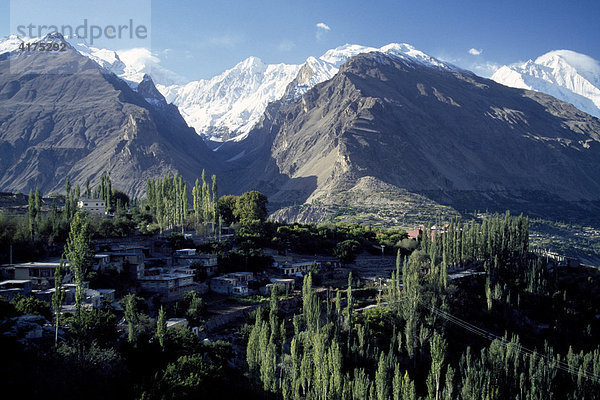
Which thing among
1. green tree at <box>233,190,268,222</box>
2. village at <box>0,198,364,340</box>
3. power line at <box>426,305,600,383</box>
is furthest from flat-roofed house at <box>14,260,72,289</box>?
green tree at <box>233,190,268,222</box>

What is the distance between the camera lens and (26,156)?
189 m

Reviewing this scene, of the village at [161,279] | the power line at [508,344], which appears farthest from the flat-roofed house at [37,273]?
the power line at [508,344]

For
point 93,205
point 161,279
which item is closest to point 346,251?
point 161,279

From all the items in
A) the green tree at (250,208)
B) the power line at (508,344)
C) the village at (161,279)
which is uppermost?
the green tree at (250,208)

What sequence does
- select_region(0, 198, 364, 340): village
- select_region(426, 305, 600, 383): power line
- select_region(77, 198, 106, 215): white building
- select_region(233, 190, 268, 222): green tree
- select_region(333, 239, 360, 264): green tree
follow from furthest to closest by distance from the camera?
select_region(233, 190, 268, 222): green tree
select_region(77, 198, 106, 215): white building
select_region(333, 239, 360, 264): green tree
select_region(426, 305, 600, 383): power line
select_region(0, 198, 364, 340): village

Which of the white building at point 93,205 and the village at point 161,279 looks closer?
the village at point 161,279

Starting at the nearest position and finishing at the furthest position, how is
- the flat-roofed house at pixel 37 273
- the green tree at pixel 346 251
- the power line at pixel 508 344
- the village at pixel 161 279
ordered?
the village at pixel 161 279 < the flat-roofed house at pixel 37 273 < the power line at pixel 508 344 < the green tree at pixel 346 251

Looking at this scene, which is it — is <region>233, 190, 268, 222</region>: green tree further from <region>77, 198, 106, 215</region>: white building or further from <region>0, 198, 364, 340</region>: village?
<region>77, 198, 106, 215</region>: white building

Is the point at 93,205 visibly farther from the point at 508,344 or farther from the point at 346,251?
the point at 508,344

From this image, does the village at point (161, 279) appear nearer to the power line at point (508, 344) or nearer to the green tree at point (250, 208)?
the green tree at point (250, 208)

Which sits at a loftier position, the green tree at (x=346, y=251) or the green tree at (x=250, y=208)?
the green tree at (x=250, y=208)

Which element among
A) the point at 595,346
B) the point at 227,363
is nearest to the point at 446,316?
the point at 595,346

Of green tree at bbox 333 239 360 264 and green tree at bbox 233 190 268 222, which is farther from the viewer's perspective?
green tree at bbox 233 190 268 222

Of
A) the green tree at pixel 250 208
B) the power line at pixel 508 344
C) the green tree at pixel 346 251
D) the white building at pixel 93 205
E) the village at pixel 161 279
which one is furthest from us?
the green tree at pixel 250 208
